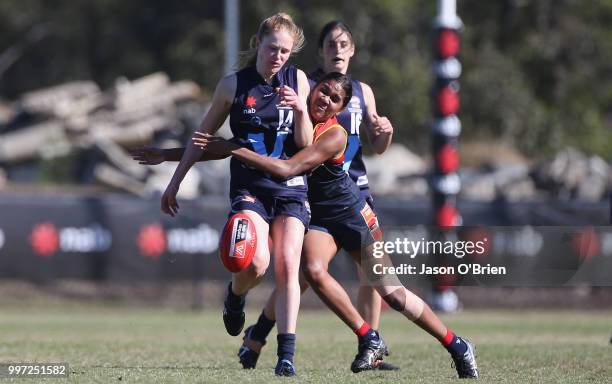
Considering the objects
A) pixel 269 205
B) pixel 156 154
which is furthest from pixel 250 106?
pixel 156 154

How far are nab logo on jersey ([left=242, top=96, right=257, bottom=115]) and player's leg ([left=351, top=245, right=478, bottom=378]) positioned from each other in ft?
3.85

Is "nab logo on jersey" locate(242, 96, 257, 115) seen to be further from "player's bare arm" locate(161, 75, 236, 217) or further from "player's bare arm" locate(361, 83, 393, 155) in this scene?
"player's bare arm" locate(361, 83, 393, 155)

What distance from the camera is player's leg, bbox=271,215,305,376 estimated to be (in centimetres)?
708

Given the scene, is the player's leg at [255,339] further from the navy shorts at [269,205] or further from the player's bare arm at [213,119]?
the player's bare arm at [213,119]

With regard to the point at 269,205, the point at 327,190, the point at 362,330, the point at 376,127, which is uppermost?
the point at 376,127

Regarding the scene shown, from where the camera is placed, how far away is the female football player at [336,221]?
282 inches

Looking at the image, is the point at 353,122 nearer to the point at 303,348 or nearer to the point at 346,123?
the point at 346,123

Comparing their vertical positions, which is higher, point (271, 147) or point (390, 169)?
point (390, 169)

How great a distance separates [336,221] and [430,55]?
31.1m

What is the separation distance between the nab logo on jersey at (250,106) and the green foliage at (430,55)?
84.0 feet

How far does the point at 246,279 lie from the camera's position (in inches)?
288

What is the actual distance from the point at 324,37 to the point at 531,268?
776 cm

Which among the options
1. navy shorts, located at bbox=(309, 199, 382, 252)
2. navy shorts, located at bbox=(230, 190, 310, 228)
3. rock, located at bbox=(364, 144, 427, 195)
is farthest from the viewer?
rock, located at bbox=(364, 144, 427, 195)

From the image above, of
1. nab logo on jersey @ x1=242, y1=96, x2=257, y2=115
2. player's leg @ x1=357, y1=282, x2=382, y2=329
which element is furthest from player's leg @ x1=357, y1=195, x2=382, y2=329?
nab logo on jersey @ x1=242, y1=96, x2=257, y2=115
